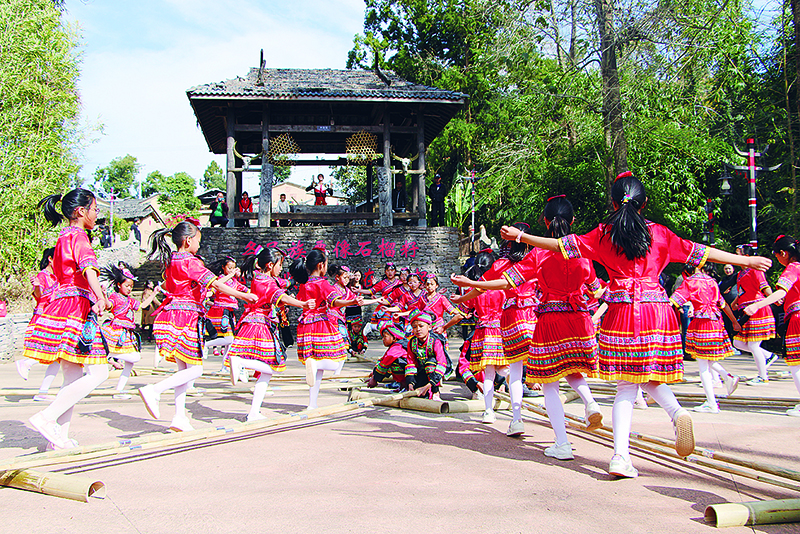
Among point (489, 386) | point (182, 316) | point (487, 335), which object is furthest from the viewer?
point (487, 335)

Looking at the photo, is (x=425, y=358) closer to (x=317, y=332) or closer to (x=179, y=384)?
(x=317, y=332)

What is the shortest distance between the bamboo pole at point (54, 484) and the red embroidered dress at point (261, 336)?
2620 mm

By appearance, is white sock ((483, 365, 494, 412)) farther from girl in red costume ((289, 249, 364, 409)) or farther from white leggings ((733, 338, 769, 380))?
white leggings ((733, 338, 769, 380))

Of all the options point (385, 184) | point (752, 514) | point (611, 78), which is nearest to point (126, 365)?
point (752, 514)

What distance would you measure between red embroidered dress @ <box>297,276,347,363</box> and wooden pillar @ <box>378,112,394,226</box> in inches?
456

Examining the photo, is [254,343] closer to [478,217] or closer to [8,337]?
[8,337]

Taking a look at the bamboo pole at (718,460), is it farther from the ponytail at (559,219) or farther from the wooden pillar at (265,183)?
the wooden pillar at (265,183)

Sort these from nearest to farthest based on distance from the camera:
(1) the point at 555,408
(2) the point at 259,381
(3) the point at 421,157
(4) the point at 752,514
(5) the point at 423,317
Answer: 1. (4) the point at 752,514
2. (1) the point at 555,408
3. (2) the point at 259,381
4. (5) the point at 423,317
5. (3) the point at 421,157

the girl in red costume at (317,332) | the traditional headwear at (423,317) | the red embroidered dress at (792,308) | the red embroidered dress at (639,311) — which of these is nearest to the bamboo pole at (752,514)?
the red embroidered dress at (639,311)

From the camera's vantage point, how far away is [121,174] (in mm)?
82562

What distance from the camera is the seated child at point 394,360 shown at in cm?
805

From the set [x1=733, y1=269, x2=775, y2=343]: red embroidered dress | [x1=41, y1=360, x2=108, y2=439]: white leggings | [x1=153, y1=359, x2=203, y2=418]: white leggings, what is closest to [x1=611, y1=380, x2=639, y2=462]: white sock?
[x1=153, y1=359, x2=203, y2=418]: white leggings

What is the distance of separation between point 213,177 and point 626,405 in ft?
269

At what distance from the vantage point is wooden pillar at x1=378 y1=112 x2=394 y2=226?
60.3ft
